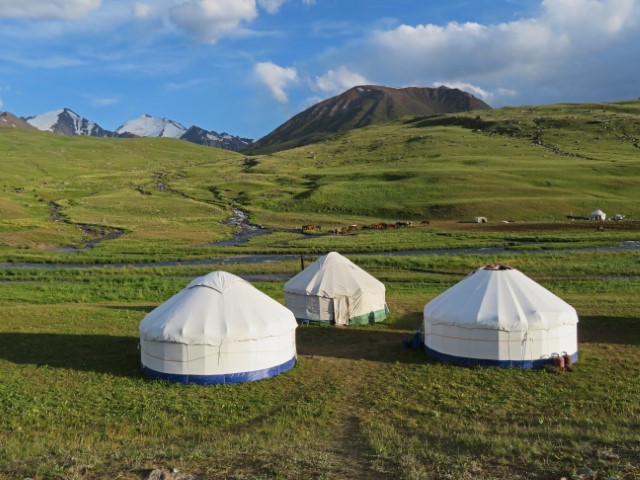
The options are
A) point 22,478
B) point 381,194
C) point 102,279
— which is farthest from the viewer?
point 381,194

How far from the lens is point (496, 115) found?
184m

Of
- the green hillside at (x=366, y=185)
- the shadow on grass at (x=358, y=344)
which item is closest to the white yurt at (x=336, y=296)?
the shadow on grass at (x=358, y=344)

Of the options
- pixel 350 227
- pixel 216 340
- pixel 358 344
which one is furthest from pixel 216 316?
pixel 350 227

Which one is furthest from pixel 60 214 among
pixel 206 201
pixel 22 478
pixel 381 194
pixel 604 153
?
pixel 604 153

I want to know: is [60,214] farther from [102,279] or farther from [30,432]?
[30,432]

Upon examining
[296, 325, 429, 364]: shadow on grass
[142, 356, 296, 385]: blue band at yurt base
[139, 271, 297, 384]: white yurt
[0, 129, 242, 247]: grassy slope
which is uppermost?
[0, 129, 242, 247]: grassy slope

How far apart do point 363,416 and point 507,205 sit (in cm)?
6892

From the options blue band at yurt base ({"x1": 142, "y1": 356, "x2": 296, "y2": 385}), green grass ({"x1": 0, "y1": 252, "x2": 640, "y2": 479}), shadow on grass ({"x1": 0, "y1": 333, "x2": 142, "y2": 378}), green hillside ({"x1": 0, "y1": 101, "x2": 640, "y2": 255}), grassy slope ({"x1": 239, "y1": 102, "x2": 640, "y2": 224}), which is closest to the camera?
green grass ({"x1": 0, "y1": 252, "x2": 640, "y2": 479})

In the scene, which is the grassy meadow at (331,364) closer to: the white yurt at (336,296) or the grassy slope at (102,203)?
the grassy slope at (102,203)

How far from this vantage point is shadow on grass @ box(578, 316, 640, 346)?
21.6 metres

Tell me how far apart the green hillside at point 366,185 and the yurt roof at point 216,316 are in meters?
39.3

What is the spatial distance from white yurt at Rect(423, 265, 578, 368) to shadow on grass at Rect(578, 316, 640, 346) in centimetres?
331

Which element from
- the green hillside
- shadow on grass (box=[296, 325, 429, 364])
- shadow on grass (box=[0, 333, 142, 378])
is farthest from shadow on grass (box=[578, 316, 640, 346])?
the green hillside

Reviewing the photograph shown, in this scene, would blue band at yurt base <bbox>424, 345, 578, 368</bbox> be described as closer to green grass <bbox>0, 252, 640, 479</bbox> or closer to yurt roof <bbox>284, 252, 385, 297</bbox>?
green grass <bbox>0, 252, 640, 479</bbox>
